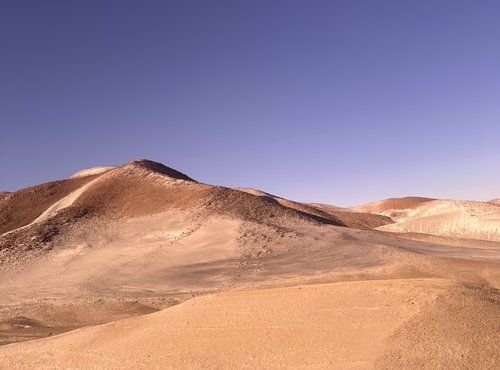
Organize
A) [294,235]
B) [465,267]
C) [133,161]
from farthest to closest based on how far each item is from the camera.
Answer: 1. [133,161]
2. [294,235]
3. [465,267]

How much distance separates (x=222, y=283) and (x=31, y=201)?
24370 millimetres

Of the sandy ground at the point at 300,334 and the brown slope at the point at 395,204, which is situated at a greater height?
the brown slope at the point at 395,204

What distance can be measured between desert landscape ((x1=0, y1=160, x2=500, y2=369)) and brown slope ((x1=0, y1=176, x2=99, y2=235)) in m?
0.17

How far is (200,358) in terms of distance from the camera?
25.5ft

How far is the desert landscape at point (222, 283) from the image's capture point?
7.39 meters

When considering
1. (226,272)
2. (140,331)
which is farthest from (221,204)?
(140,331)

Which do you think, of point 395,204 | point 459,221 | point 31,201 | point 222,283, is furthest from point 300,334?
point 395,204

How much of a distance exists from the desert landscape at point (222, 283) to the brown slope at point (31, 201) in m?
0.17

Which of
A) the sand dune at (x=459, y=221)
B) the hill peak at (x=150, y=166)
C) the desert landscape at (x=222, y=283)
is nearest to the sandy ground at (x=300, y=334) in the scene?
the desert landscape at (x=222, y=283)

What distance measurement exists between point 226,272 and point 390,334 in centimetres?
1618

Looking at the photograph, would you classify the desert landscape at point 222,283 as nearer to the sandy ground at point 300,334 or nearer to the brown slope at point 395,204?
the sandy ground at point 300,334

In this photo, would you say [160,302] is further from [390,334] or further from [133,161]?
[133,161]

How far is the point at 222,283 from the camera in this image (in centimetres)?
2134

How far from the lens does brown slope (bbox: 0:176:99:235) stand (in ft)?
117
